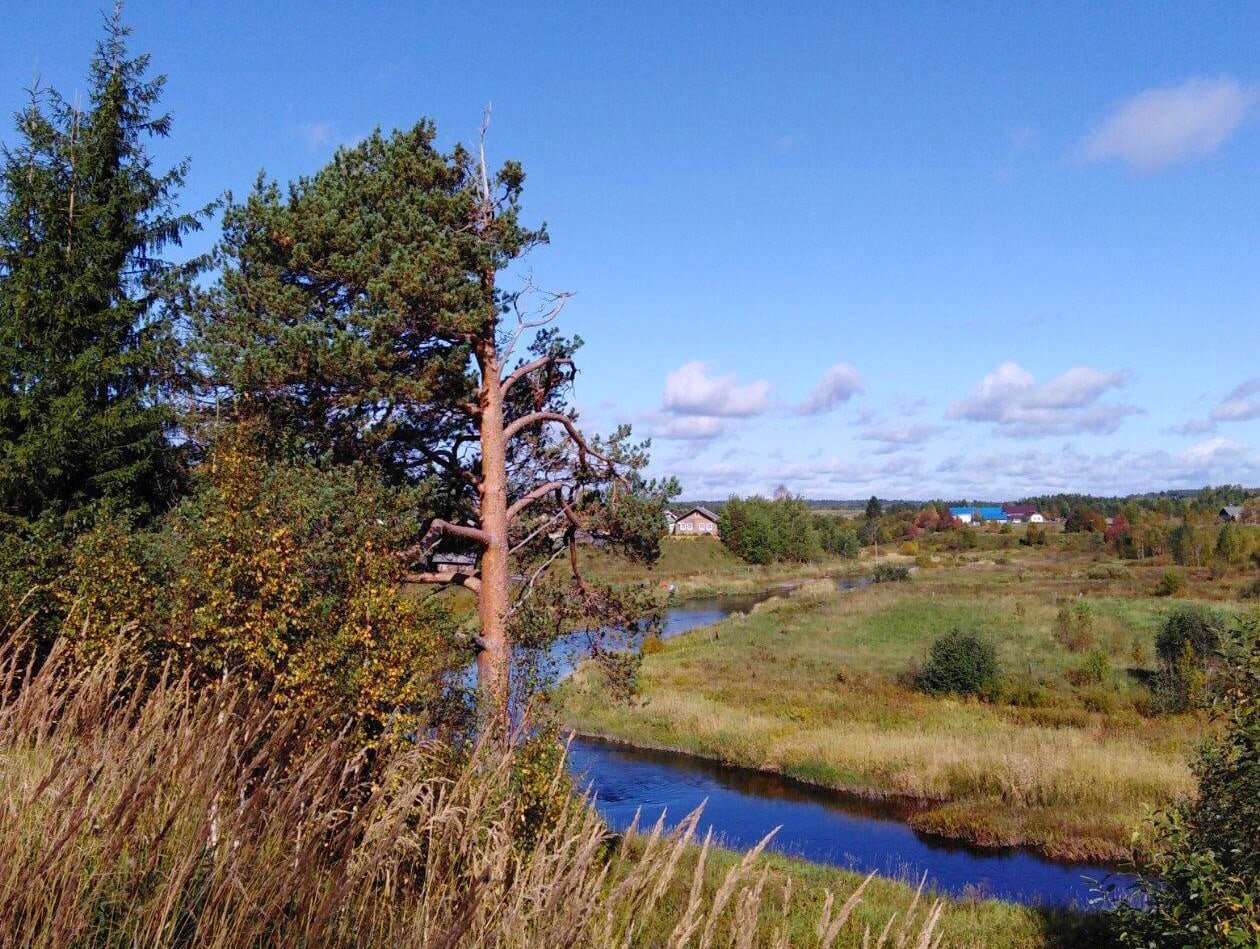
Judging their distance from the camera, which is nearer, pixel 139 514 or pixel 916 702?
pixel 139 514

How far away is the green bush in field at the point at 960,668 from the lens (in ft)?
118

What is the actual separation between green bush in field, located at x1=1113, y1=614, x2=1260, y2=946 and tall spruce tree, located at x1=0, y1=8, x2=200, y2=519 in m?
15.5

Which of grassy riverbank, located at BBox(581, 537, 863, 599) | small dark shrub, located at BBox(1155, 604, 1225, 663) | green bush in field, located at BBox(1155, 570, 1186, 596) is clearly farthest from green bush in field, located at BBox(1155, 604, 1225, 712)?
grassy riverbank, located at BBox(581, 537, 863, 599)

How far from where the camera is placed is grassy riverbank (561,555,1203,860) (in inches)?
917

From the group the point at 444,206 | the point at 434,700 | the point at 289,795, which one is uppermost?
the point at 444,206

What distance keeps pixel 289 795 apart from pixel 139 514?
15199 mm

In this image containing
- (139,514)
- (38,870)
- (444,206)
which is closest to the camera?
(38,870)

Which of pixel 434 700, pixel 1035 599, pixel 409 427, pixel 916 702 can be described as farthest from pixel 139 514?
pixel 1035 599

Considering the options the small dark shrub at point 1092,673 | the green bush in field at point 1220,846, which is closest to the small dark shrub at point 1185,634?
the small dark shrub at point 1092,673

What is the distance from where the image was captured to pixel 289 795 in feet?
10.2

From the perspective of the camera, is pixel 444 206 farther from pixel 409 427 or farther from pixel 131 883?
pixel 131 883

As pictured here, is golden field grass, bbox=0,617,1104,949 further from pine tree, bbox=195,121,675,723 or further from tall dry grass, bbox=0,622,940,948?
pine tree, bbox=195,121,675,723

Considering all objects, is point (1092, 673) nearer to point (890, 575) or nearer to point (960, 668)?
point (960, 668)

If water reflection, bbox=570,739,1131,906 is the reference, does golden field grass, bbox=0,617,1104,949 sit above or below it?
above
